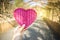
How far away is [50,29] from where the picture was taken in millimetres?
909

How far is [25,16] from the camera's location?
0.92 metres

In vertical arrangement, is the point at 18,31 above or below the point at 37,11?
below

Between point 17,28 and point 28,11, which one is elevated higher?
point 28,11

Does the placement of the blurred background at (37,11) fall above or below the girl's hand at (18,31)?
above

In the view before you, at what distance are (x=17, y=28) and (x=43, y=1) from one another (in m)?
0.25

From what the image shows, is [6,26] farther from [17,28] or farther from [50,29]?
[50,29]

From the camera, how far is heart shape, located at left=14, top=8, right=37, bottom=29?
92cm

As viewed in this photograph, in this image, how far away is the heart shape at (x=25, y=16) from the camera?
0.92 m

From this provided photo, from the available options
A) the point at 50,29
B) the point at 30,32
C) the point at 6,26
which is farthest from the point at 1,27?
the point at 50,29

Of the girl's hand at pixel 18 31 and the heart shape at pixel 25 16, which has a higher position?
the heart shape at pixel 25 16

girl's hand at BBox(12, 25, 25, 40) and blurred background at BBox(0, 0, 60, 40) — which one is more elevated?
blurred background at BBox(0, 0, 60, 40)

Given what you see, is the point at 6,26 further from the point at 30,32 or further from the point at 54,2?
the point at 54,2

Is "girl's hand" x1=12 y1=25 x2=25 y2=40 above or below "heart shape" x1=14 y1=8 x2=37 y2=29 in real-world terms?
below

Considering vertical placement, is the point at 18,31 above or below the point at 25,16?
below
